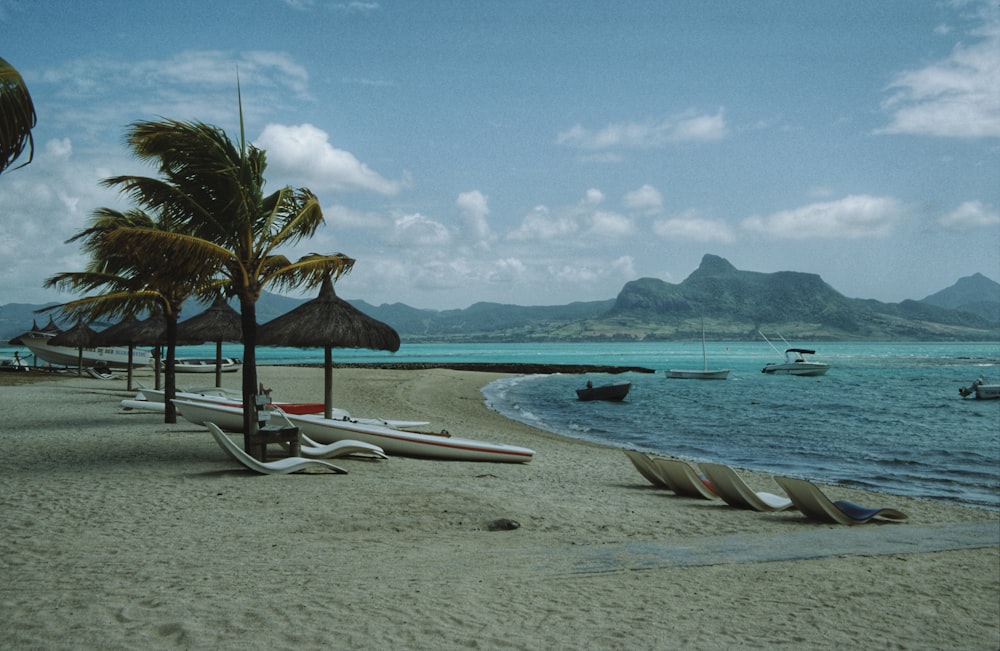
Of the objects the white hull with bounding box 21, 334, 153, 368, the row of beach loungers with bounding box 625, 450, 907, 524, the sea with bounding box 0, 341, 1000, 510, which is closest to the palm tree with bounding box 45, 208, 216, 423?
the row of beach loungers with bounding box 625, 450, 907, 524

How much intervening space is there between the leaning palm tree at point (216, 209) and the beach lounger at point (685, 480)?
217 inches

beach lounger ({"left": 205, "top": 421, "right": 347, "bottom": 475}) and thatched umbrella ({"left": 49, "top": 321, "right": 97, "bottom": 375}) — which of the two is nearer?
beach lounger ({"left": 205, "top": 421, "right": 347, "bottom": 475})

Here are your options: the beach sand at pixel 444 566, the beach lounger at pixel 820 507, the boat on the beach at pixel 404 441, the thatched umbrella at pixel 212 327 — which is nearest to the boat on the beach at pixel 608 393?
the thatched umbrella at pixel 212 327

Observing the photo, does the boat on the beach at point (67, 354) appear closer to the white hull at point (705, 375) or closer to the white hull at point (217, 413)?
the white hull at point (217, 413)

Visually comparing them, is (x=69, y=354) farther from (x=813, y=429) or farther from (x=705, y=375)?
(x=813, y=429)

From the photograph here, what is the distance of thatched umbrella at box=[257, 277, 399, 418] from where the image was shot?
1198 centimetres

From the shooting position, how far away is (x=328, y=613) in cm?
426

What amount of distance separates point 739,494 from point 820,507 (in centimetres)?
87

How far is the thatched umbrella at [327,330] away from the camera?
39.3 feet

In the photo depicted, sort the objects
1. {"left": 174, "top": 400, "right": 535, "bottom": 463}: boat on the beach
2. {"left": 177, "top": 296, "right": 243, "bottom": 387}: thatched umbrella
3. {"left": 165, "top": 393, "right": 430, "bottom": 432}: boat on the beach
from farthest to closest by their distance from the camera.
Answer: {"left": 177, "top": 296, "right": 243, "bottom": 387}: thatched umbrella → {"left": 165, "top": 393, "right": 430, "bottom": 432}: boat on the beach → {"left": 174, "top": 400, "right": 535, "bottom": 463}: boat on the beach

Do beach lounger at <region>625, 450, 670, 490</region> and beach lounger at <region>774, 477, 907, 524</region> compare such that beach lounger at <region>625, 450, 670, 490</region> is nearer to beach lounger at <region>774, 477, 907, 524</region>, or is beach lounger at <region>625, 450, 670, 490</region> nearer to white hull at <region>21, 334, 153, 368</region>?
beach lounger at <region>774, 477, 907, 524</region>

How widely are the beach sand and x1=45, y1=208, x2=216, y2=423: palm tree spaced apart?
2527 mm

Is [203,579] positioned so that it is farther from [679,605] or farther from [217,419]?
[217,419]

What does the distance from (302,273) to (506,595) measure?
757 cm
